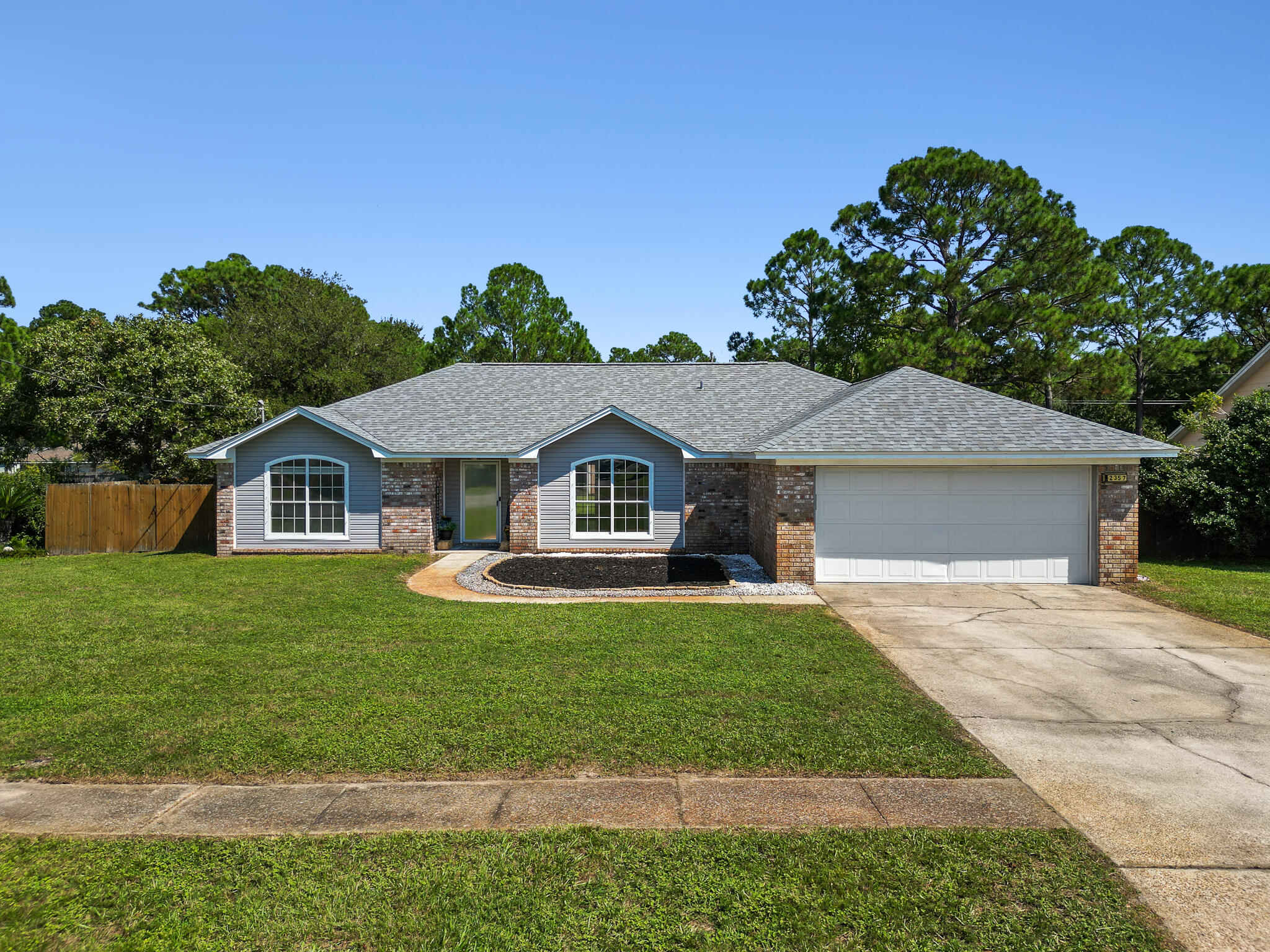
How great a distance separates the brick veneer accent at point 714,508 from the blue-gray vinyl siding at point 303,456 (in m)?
7.67

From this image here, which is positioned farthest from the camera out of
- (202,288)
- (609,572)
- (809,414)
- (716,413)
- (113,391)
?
(202,288)

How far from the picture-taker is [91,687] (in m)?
7.02

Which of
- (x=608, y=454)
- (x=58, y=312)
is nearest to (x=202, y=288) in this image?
(x=58, y=312)

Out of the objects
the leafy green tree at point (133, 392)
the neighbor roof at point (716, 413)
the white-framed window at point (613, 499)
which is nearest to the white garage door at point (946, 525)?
the neighbor roof at point (716, 413)

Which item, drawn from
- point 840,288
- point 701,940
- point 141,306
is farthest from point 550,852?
point 141,306

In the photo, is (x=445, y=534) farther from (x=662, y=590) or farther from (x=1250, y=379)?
(x=1250, y=379)

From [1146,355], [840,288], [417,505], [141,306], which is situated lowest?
[417,505]

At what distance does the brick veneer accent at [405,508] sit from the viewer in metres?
16.8

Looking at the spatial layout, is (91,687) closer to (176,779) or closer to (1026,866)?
(176,779)

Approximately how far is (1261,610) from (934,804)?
9.79m

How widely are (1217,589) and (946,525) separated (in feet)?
15.4

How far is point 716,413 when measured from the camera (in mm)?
19328

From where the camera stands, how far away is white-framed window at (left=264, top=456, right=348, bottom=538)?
16.8 meters

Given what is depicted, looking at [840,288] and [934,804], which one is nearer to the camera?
[934,804]
